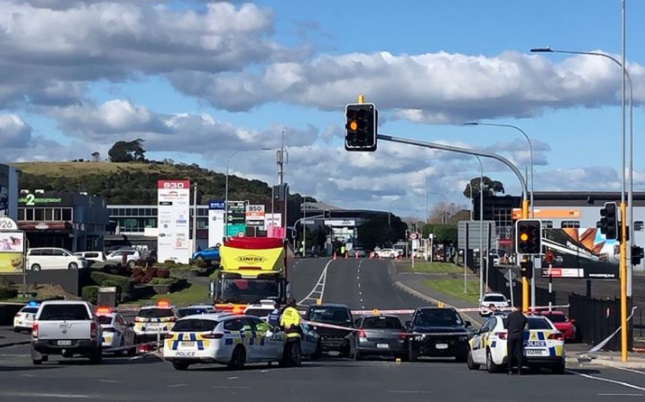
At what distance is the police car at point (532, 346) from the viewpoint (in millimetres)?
Answer: 27594

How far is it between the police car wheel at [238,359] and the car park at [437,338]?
7461mm

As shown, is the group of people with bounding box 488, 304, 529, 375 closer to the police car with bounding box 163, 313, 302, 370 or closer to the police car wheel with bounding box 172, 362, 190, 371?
the police car with bounding box 163, 313, 302, 370

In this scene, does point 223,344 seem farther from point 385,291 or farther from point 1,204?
point 1,204

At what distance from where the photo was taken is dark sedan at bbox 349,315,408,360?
1395 inches

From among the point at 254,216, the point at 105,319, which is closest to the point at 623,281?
the point at 105,319

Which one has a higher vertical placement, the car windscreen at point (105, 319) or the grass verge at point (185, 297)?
the car windscreen at point (105, 319)

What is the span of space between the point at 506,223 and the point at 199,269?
232ft

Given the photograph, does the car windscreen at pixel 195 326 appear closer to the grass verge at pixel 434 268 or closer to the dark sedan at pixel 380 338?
the dark sedan at pixel 380 338

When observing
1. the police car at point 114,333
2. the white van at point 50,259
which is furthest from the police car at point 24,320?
the white van at point 50,259

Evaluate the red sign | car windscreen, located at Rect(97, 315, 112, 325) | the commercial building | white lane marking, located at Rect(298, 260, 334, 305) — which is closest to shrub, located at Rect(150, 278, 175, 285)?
white lane marking, located at Rect(298, 260, 334, 305)

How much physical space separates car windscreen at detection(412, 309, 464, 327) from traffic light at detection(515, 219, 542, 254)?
13.1 ft

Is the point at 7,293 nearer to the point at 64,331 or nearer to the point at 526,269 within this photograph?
the point at 64,331

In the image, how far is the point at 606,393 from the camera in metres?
21.9

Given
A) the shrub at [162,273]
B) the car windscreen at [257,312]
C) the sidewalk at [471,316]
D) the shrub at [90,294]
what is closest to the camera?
the sidewalk at [471,316]
